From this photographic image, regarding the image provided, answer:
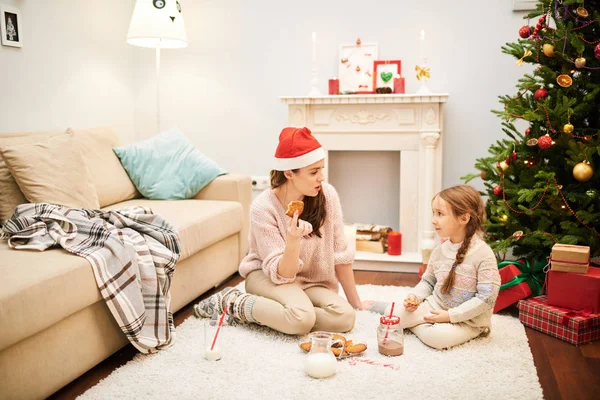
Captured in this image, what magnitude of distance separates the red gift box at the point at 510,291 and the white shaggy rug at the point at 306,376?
30 cm

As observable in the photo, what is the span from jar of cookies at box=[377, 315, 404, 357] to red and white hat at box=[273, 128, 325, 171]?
2.25 ft

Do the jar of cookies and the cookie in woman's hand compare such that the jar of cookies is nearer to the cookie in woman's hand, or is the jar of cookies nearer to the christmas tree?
the cookie in woman's hand

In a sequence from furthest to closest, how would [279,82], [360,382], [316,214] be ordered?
[279,82] → [316,214] → [360,382]

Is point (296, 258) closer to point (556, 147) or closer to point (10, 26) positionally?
point (556, 147)

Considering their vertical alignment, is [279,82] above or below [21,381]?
above

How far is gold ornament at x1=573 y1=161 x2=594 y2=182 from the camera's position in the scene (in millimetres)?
2523

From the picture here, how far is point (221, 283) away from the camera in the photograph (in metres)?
3.29

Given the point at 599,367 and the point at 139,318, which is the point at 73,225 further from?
the point at 599,367

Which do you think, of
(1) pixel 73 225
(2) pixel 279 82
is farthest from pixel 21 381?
(2) pixel 279 82

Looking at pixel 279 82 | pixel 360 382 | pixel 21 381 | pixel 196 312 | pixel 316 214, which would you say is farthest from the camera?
pixel 279 82

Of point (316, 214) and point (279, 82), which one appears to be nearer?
point (316, 214)

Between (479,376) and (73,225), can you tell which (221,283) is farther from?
(479,376)

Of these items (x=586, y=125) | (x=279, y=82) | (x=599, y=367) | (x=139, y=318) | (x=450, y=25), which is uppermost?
(x=450, y=25)

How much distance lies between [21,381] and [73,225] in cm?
64
